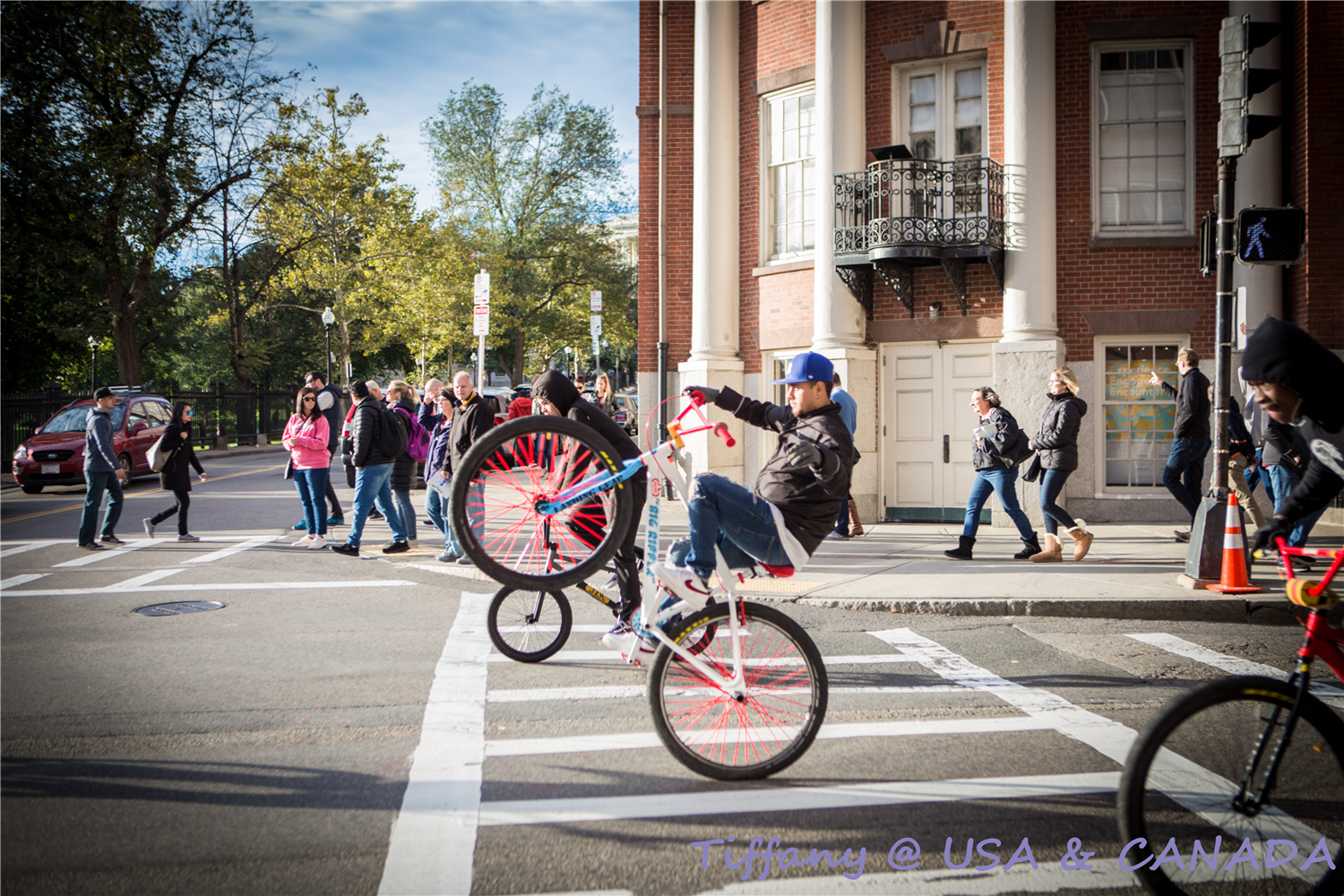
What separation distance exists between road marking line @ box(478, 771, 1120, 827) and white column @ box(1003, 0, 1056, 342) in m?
10.4

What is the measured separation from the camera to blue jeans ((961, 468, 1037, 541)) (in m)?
10.5

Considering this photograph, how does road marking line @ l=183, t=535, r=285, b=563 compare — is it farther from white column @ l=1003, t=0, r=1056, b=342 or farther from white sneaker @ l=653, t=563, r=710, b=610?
white column @ l=1003, t=0, r=1056, b=342

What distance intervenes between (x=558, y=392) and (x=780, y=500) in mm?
2129

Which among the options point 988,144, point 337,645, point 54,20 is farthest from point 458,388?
point 54,20

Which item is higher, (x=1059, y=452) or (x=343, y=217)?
(x=343, y=217)

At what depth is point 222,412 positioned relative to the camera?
120 feet

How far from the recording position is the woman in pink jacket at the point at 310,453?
12.0m

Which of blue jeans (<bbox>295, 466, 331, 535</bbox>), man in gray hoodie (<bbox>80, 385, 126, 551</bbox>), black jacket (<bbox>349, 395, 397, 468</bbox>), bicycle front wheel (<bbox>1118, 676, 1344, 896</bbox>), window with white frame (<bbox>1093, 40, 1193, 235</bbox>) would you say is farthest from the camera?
window with white frame (<bbox>1093, 40, 1193, 235</bbox>)

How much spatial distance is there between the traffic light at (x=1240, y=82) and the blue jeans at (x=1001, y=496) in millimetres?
3727

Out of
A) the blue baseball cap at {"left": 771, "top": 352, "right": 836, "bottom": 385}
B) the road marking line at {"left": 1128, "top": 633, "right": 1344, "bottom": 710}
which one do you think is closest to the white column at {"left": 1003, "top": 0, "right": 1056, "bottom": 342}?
the road marking line at {"left": 1128, "top": 633, "right": 1344, "bottom": 710}

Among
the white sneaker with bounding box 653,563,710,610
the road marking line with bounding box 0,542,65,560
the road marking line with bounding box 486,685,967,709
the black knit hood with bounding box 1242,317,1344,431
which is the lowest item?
the road marking line with bounding box 486,685,967,709

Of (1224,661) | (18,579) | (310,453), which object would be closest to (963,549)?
(1224,661)

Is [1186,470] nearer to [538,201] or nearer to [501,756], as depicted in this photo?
[501,756]

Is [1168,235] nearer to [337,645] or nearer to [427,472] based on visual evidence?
[427,472]
